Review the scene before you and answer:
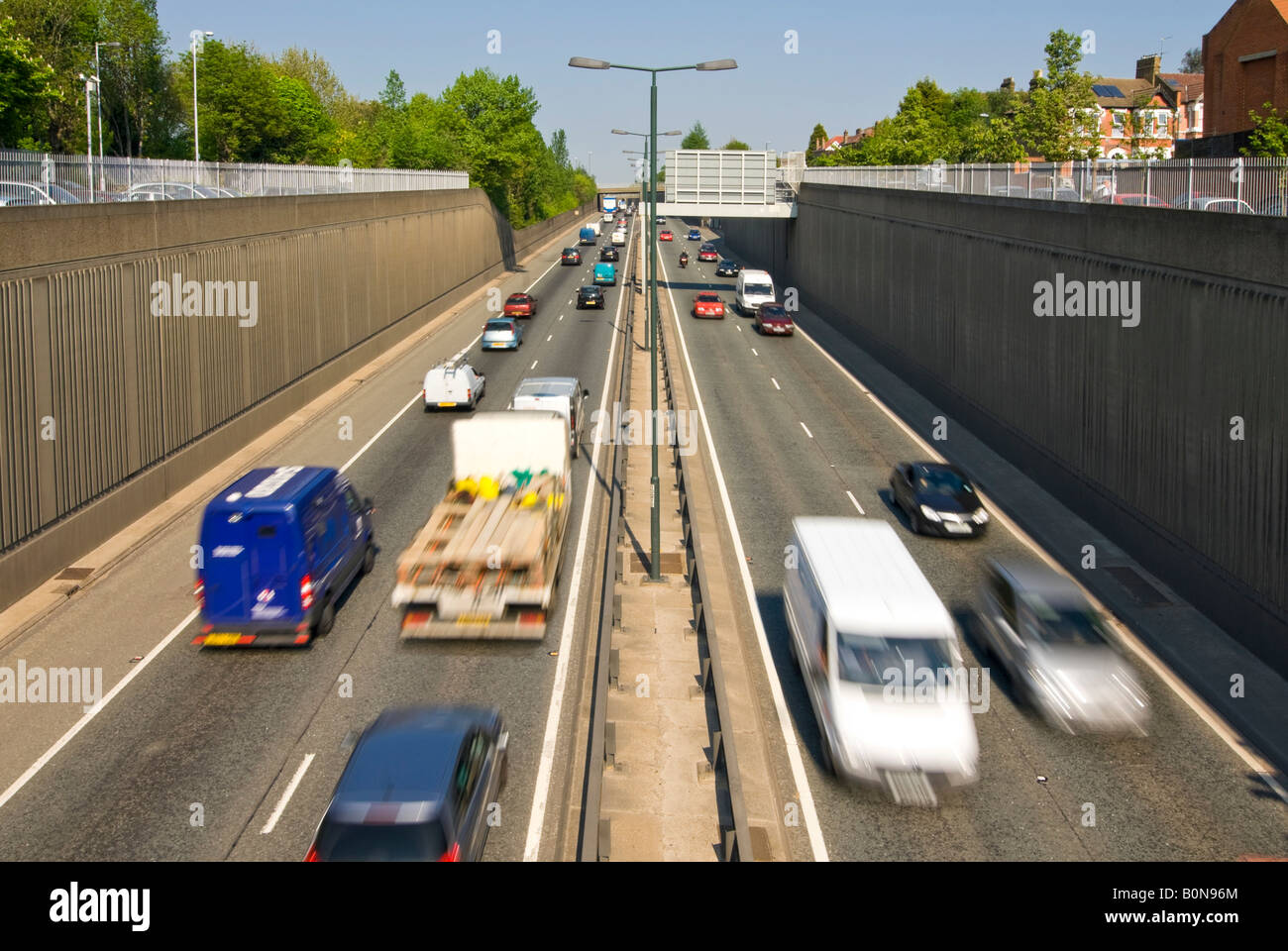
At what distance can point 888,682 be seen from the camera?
14773mm

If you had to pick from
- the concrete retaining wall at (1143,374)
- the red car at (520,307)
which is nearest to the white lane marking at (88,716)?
the concrete retaining wall at (1143,374)

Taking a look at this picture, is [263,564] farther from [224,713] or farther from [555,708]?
[555,708]

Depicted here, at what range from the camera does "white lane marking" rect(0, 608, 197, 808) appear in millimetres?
14430

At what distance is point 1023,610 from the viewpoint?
1758 cm

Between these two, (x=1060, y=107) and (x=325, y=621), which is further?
(x=1060, y=107)

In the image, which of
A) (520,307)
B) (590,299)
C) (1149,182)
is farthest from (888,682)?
(590,299)

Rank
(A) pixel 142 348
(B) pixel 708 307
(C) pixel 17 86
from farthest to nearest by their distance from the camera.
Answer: (C) pixel 17 86, (B) pixel 708 307, (A) pixel 142 348

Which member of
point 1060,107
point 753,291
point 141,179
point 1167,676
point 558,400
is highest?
point 1060,107

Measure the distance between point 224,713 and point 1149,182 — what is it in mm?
21647

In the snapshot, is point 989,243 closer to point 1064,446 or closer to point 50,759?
point 1064,446

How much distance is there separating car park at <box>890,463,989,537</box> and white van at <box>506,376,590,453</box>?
8.67 metres

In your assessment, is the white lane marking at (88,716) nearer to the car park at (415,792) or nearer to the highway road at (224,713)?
the highway road at (224,713)

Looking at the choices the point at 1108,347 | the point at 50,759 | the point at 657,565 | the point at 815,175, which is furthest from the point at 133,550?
the point at 815,175

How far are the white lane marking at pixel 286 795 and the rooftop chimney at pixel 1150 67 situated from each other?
130 m
